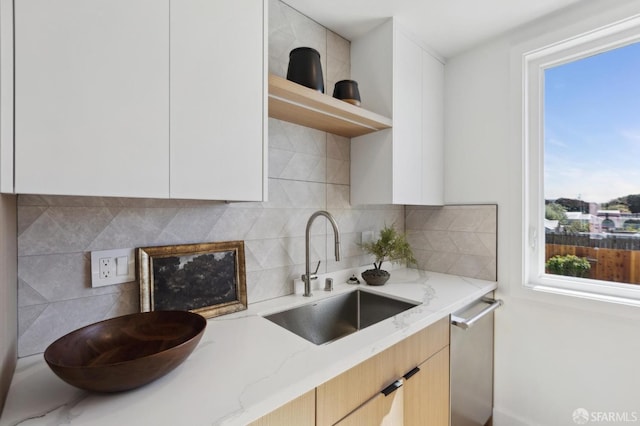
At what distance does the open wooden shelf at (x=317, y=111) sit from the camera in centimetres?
114

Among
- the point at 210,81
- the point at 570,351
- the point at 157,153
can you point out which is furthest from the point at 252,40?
the point at 570,351

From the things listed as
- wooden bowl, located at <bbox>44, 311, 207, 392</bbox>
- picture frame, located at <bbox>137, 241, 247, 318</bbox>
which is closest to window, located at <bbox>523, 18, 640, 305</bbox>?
picture frame, located at <bbox>137, 241, 247, 318</bbox>

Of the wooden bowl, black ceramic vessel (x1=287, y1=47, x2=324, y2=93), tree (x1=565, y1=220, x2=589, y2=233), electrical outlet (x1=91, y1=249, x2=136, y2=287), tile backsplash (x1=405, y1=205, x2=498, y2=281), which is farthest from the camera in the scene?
tile backsplash (x1=405, y1=205, x2=498, y2=281)

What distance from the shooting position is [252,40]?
99cm

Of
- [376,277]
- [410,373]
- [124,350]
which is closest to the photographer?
[124,350]

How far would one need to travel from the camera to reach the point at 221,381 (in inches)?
28.6

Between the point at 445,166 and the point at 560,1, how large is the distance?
37.1 inches

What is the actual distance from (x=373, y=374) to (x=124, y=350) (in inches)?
29.2

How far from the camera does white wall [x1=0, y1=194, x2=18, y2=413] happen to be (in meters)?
0.63

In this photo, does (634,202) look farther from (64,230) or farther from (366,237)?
(64,230)

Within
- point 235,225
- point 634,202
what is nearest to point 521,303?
point 634,202

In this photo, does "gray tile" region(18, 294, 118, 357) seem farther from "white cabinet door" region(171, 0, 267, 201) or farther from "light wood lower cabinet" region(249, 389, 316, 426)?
"light wood lower cabinet" region(249, 389, 316, 426)

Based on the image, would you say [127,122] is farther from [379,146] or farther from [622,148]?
[622,148]

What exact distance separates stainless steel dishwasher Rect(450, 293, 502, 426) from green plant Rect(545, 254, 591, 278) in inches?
13.4
